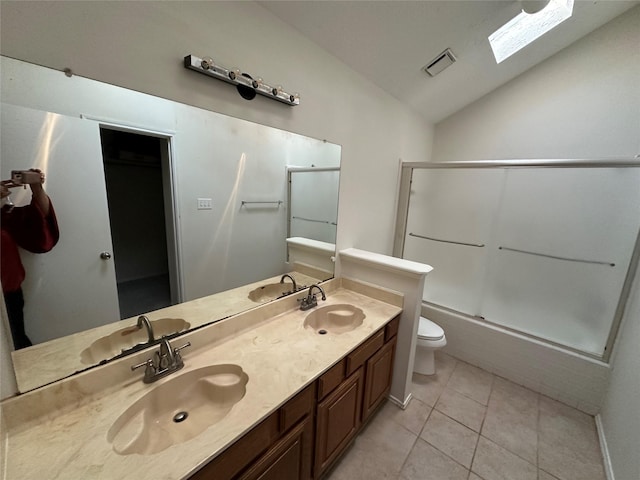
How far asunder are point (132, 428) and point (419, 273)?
1.54 m

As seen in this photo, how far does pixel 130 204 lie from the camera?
91 cm

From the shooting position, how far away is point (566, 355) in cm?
195

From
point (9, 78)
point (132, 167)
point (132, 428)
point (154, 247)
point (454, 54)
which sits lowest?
point (132, 428)

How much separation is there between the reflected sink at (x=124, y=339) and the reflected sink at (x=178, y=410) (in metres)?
0.21

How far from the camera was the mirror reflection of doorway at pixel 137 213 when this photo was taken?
0.96m

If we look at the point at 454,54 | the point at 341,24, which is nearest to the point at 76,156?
the point at 341,24

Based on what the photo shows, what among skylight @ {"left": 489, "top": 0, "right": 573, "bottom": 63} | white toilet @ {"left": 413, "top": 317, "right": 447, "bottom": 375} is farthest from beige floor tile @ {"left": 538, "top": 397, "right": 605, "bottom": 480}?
skylight @ {"left": 489, "top": 0, "right": 573, "bottom": 63}

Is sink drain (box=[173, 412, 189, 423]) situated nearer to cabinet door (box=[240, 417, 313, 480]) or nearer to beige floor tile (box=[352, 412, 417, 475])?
cabinet door (box=[240, 417, 313, 480])

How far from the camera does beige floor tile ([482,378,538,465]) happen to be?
1.59 metres

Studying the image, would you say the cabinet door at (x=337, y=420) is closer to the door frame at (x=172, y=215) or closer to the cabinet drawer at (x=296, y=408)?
the cabinet drawer at (x=296, y=408)

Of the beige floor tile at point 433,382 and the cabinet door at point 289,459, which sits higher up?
the cabinet door at point 289,459

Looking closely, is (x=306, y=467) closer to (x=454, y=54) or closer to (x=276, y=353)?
(x=276, y=353)

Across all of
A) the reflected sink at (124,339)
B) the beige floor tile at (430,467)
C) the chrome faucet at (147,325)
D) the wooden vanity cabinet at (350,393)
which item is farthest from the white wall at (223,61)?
the beige floor tile at (430,467)

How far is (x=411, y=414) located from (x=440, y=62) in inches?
102
